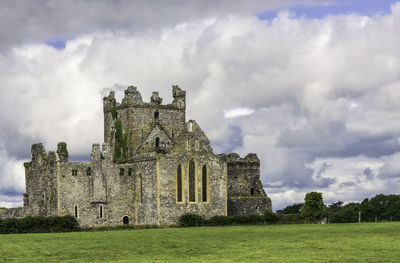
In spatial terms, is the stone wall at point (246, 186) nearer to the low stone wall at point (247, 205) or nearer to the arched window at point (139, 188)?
the low stone wall at point (247, 205)

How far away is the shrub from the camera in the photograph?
266 ft

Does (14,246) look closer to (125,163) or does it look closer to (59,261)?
(59,261)

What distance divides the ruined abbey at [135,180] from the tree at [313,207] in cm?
859

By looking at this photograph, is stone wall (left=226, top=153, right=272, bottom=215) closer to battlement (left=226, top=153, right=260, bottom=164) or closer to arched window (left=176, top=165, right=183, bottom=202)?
battlement (left=226, top=153, right=260, bottom=164)

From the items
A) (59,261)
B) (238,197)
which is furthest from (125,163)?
(59,261)

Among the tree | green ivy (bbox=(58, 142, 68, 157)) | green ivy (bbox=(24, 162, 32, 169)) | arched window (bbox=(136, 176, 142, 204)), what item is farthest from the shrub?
green ivy (bbox=(24, 162, 32, 169))

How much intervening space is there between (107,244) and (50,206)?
33234 millimetres

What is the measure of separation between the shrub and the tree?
40.9ft

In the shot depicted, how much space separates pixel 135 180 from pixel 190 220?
854 cm

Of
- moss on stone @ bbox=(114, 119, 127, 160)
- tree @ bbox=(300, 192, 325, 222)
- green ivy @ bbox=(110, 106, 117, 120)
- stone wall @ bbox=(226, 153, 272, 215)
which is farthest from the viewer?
green ivy @ bbox=(110, 106, 117, 120)

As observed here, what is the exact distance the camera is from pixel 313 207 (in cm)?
8538

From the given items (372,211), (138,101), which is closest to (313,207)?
(138,101)

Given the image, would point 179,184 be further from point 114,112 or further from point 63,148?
point 114,112

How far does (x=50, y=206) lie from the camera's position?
82312mm
